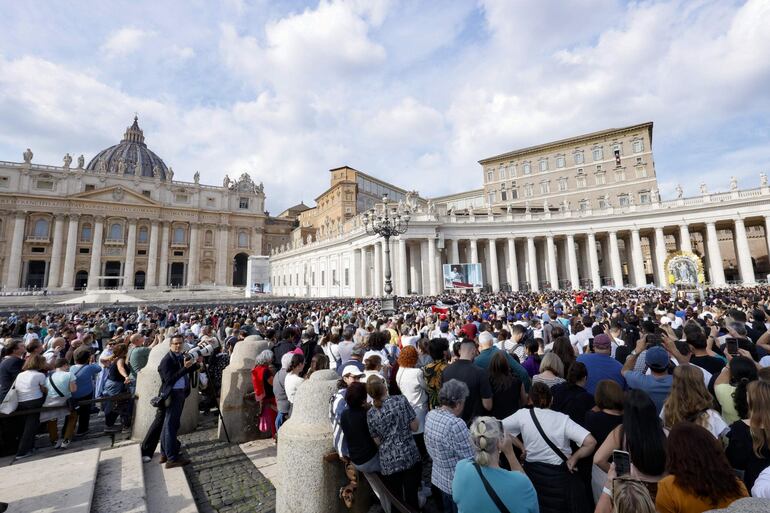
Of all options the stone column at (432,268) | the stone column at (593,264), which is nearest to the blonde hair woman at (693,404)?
the stone column at (432,268)

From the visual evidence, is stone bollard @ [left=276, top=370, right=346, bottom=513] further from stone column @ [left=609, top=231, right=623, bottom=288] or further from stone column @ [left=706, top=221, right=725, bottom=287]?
stone column @ [left=706, top=221, right=725, bottom=287]

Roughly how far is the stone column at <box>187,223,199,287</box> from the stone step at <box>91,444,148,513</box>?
59814 millimetres

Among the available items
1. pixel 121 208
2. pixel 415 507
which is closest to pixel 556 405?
pixel 415 507

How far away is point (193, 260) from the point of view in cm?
5838

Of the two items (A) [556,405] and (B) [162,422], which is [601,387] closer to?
(A) [556,405]

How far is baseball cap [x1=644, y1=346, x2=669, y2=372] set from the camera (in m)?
3.34

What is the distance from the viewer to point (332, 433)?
11.6 feet

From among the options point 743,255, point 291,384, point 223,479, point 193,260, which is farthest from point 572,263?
point 193,260

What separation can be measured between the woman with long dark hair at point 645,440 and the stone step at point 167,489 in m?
4.33

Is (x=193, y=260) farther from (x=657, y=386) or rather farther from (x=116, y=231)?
(x=657, y=386)

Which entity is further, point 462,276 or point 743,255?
point 743,255

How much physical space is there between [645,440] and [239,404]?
5743mm

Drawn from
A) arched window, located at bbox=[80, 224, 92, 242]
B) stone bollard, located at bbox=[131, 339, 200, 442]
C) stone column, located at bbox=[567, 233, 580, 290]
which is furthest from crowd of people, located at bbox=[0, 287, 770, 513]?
arched window, located at bbox=[80, 224, 92, 242]

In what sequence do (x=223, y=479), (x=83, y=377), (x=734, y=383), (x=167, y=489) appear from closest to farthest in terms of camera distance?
(x=734, y=383) < (x=167, y=489) < (x=223, y=479) < (x=83, y=377)
